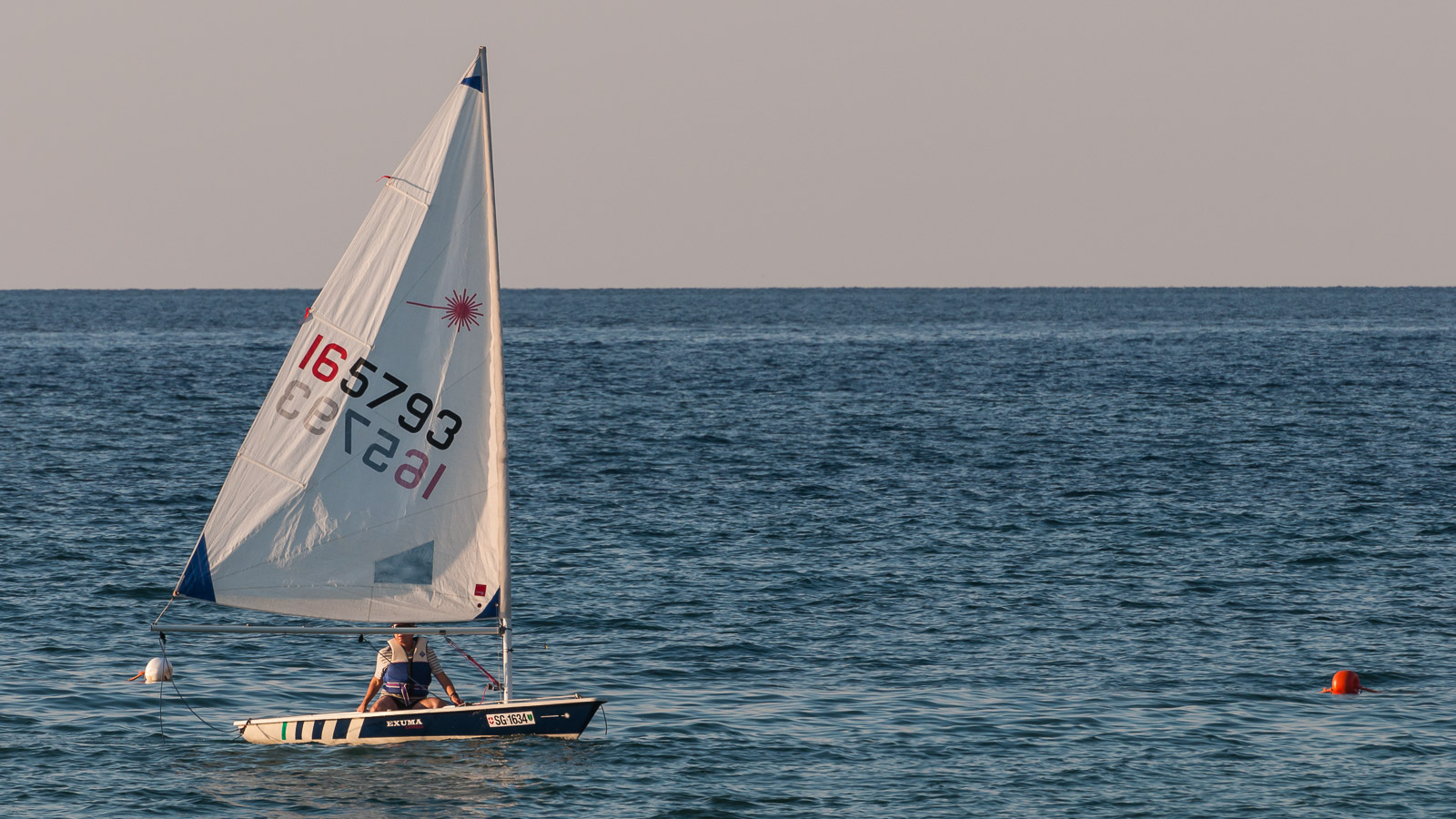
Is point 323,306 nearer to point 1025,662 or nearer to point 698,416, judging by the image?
point 1025,662

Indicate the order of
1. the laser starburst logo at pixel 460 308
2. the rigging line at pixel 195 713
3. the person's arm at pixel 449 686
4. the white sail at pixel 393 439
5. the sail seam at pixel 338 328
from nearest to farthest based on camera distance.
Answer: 1. the white sail at pixel 393 439
2. the sail seam at pixel 338 328
3. the laser starburst logo at pixel 460 308
4. the person's arm at pixel 449 686
5. the rigging line at pixel 195 713

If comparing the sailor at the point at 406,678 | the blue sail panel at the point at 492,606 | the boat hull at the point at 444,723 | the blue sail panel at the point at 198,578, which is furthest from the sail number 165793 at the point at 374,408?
the boat hull at the point at 444,723

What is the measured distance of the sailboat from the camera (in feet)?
77.0

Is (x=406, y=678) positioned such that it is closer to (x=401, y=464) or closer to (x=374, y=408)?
(x=401, y=464)

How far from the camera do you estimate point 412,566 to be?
2492 centimetres

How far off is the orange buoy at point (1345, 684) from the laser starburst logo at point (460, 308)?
18624 mm

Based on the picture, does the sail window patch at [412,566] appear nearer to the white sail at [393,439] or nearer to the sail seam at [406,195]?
the white sail at [393,439]

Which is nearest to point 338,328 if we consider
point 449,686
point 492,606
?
point 492,606

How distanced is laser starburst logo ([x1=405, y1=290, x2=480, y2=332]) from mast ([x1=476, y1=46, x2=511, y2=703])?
0.85 feet

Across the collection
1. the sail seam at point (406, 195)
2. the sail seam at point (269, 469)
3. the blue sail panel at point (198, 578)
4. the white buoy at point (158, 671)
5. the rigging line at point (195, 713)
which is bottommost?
the rigging line at point (195, 713)

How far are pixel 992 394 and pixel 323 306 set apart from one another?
78247mm

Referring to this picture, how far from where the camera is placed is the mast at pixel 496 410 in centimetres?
2309

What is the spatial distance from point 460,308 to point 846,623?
16.5 m

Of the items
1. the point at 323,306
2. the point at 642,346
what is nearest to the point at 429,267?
the point at 323,306
